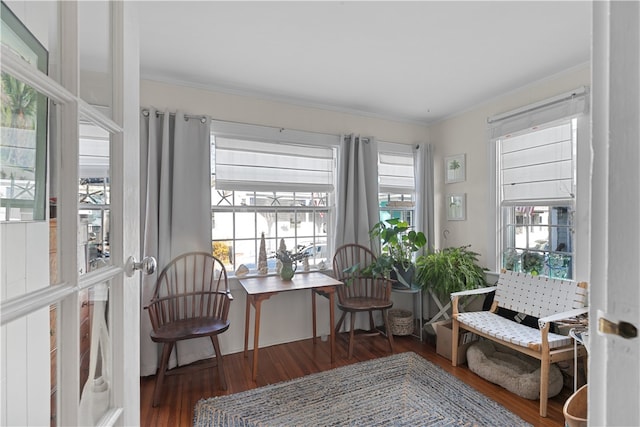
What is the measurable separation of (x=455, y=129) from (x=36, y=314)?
371 cm

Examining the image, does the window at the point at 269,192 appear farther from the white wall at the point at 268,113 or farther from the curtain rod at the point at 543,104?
the curtain rod at the point at 543,104

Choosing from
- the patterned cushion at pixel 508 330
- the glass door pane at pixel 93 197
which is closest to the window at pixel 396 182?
the patterned cushion at pixel 508 330

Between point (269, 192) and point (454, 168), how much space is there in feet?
6.98

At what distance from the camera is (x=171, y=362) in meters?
2.42

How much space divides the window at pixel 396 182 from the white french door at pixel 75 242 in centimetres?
293

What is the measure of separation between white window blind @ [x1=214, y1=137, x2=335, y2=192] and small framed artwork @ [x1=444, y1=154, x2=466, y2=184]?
4.61ft

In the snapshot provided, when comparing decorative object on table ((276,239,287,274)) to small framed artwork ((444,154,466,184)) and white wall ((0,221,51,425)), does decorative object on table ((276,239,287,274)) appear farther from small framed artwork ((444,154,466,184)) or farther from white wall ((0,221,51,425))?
white wall ((0,221,51,425))

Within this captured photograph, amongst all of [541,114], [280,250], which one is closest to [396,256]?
[280,250]

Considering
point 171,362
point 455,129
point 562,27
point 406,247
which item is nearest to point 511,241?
point 406,247

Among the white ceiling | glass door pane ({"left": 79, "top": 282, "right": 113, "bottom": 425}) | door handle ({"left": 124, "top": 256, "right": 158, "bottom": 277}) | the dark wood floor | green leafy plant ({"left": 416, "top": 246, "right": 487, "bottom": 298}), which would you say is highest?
the white ceiling

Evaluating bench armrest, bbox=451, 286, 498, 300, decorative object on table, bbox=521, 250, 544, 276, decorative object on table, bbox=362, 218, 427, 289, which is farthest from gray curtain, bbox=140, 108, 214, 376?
decorative object on table, bbox=521, 250, 544, 276

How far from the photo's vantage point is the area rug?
1.84 m

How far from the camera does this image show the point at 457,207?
338cm

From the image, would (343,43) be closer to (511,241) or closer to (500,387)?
(511,241)
